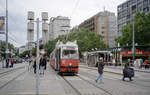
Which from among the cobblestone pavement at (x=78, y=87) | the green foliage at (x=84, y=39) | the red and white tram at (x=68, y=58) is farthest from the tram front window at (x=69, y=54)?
the green foliage at (x=84, y=39)

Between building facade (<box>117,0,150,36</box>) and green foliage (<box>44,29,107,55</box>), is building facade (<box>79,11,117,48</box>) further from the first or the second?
green foliage (<box>44,29,107,55</box>)

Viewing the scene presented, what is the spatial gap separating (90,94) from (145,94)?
99.6 inches

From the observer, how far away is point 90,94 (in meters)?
9.41

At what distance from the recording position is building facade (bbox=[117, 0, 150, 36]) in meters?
75.5

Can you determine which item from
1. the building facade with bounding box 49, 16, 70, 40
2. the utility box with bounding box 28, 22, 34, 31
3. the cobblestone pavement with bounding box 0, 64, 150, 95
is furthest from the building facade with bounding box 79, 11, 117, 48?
the utility box with bounding box 28, 22, 34, 31

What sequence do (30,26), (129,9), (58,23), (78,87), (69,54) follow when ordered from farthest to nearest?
(129,9) → (58,23) → (69,54) → (78,87) → (30,26)

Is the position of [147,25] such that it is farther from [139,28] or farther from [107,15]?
[107,15]

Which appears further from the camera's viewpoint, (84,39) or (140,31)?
(84,39)

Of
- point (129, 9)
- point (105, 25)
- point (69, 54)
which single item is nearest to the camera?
point (69, 54)

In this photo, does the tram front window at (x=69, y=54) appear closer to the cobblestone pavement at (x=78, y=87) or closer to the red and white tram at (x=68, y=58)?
the red and white tram at (x=68, y=58)

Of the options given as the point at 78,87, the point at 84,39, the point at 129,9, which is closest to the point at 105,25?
the point at 129,9

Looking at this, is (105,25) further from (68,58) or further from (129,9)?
(68,58)

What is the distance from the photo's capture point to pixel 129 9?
84.8 m

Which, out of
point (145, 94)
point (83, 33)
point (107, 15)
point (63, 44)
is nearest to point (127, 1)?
point (107, 15)
